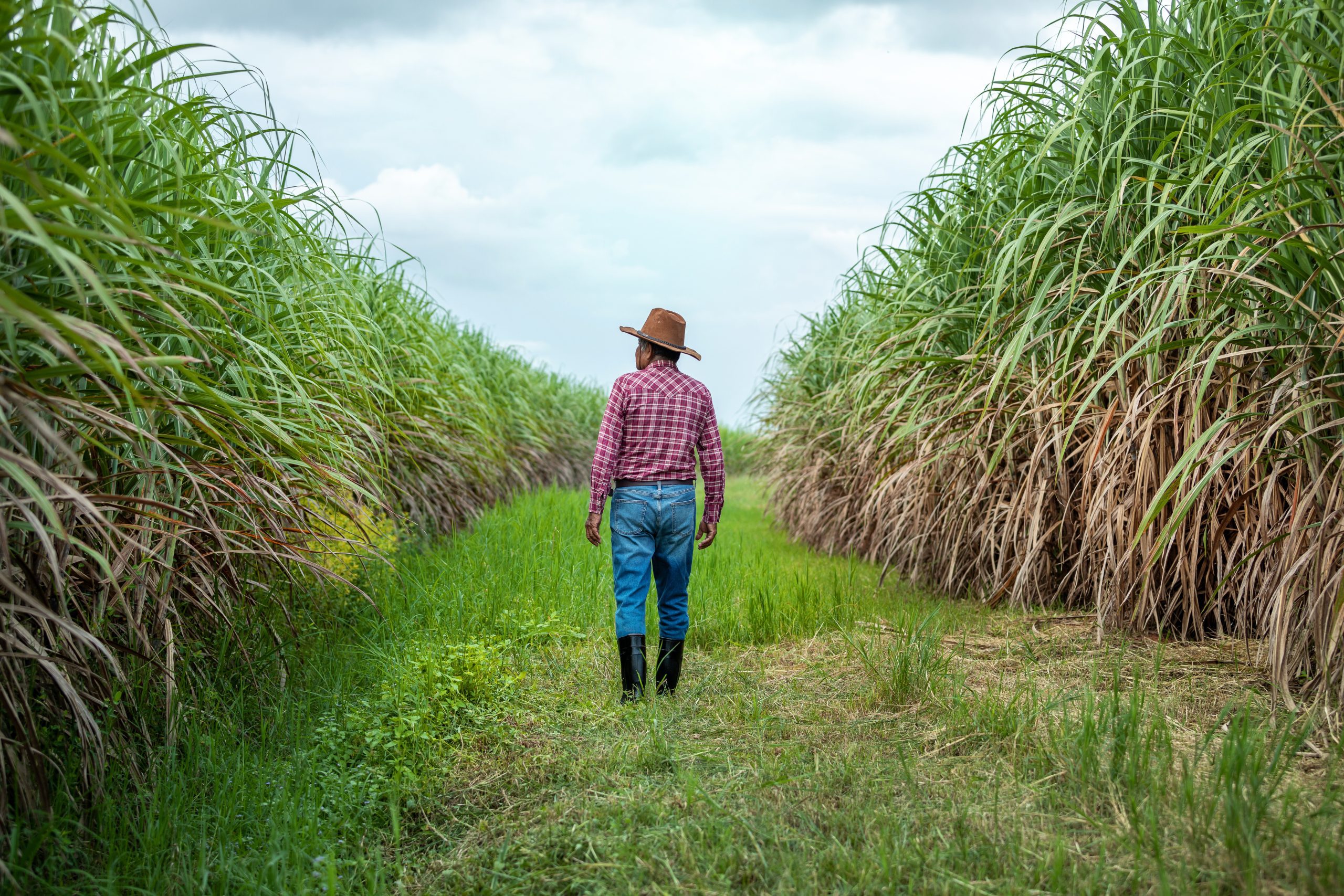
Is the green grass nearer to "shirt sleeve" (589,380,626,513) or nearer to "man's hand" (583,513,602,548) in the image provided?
"man's hand" (583,513,602,548)

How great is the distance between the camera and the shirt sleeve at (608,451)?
12.7ft

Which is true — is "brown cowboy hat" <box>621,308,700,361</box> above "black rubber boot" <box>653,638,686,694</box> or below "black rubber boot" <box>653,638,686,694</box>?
above

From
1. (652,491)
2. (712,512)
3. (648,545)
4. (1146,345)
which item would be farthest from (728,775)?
(1146,345)

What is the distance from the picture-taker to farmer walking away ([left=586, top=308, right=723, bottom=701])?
3814mm

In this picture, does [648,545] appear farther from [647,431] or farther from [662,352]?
[662,352]

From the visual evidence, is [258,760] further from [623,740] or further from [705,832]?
[705,832]

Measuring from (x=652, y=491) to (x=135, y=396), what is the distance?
218cm

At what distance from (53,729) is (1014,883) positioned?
273 centimetres

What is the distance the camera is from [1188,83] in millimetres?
4059

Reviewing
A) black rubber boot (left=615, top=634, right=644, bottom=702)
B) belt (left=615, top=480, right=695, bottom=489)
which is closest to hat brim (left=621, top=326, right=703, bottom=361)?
belt (left=615, top=480, right=695, bottom=489)

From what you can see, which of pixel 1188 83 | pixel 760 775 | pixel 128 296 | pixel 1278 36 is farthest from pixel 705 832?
pixel 1188 83

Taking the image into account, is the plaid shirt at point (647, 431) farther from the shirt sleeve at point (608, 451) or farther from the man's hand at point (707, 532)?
the man's hand at point (707, 532)

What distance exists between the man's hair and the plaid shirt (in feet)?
0.24

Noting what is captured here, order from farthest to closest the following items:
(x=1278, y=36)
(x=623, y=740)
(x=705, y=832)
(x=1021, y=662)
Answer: (x=1021, y=662), (x=1278, y=36), (x=623, y=740), (x=705, y=832)
